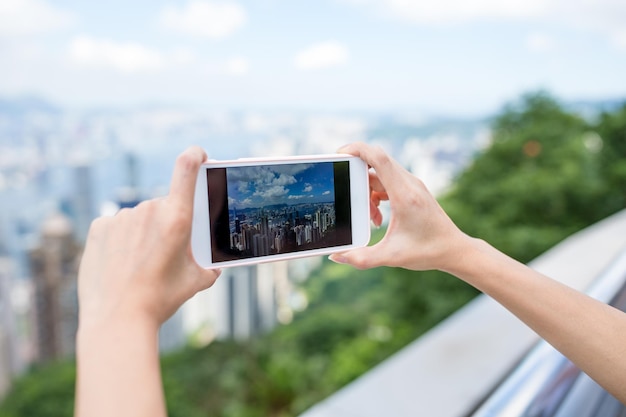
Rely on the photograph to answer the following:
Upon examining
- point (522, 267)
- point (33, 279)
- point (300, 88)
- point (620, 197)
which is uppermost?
point (300, 88)

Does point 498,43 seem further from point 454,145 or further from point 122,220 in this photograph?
point 122,220

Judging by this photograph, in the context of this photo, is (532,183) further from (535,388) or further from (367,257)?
(367,257)

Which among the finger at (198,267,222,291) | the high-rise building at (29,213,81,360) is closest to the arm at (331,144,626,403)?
the finger at (198,267,222,291)

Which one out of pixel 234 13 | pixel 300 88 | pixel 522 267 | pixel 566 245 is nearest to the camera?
pixel 522 267

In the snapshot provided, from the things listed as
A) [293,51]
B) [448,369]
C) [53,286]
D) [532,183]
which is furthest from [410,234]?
[293,51]

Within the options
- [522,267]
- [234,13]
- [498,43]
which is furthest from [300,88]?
[522,267]

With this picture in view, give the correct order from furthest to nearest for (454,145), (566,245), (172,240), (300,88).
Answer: (300,88) → (454,145) → (566,245) → (172,240)

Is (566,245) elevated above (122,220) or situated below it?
below

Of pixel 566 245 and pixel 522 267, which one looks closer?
pixel 522 267
